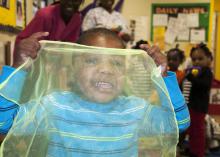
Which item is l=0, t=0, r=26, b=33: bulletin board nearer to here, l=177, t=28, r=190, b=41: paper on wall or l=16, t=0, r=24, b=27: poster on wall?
l=16, t=0, r=24, b=27: poster on wall

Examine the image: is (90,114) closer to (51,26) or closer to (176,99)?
(176,99)

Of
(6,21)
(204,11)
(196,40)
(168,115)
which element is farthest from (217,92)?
(168,115)

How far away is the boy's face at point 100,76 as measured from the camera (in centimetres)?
80

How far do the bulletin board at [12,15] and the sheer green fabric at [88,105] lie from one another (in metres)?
1.12

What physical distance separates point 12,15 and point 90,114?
1.35m

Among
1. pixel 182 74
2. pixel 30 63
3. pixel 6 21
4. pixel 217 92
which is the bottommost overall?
pixel 217 92

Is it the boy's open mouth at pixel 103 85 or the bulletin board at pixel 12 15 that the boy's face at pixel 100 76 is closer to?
the boy's open mouth at pixel 103 85

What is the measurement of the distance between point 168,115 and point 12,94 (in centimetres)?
34

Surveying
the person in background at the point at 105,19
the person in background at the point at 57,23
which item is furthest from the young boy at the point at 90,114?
the person in background at the point at 105,19

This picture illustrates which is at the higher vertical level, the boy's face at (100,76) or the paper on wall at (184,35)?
the paper on wall at (184,35)

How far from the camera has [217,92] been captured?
3.76 meters

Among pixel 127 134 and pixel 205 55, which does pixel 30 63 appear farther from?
pixel 205 55

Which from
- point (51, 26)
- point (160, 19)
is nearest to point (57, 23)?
point (51, 26)

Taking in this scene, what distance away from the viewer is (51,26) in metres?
1.59
